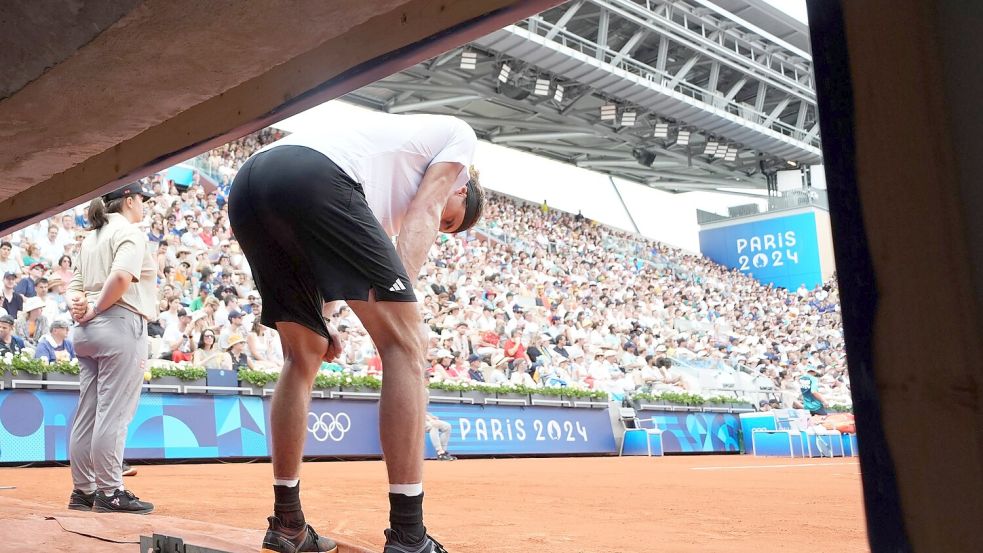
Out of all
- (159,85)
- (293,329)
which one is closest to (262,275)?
(293,329)

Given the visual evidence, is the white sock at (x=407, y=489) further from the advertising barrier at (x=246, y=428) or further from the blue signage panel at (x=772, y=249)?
the blue signage panel at (x=772, y=249)

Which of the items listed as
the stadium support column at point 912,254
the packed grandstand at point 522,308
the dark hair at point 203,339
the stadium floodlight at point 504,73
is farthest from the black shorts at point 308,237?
→ the stadium floodlight at point 504,73

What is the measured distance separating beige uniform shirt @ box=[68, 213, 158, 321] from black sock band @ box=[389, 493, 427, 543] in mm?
2700

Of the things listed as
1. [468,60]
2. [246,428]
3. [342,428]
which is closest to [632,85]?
[468,60]

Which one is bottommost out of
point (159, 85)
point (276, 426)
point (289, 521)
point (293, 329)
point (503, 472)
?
point (503, 472)

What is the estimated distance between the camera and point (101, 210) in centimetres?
→ 464

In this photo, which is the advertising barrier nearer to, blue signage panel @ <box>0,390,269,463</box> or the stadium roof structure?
blue signage panel @ <box>0,390,269,463</box>

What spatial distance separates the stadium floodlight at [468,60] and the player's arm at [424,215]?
65.6ft

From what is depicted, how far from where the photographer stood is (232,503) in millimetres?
4742

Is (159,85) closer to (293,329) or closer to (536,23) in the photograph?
(293,329)

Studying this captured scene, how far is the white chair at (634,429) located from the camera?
14.5 meters

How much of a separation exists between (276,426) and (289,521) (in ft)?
0.95

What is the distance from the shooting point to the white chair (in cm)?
1450

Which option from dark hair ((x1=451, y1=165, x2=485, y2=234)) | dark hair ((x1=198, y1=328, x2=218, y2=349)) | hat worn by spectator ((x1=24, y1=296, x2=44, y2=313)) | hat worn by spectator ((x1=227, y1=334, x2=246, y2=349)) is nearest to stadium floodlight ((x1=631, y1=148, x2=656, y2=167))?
hat worn by spectator ((x1=227, y1=334, x2=246, y2=349))
